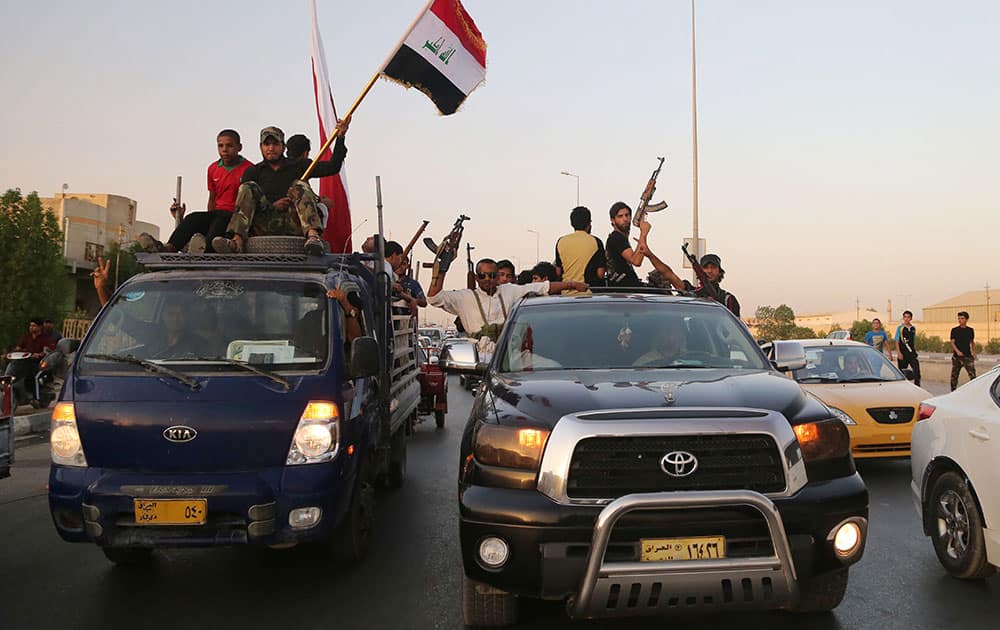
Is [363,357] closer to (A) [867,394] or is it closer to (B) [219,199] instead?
(B) [219,199]

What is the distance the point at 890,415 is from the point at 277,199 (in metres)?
6.37

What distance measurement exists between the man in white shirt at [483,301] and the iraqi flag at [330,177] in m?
2.12

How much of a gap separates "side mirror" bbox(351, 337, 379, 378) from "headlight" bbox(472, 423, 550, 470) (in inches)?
57.4

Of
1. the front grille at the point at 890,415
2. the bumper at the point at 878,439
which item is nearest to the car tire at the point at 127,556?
the bumper at the point at 878,439

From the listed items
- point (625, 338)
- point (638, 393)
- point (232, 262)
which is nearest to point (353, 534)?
point (232, 262)

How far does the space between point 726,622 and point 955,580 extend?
1.71 meters

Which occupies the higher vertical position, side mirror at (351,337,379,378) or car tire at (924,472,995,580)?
side mirror at (351,337,379,378)

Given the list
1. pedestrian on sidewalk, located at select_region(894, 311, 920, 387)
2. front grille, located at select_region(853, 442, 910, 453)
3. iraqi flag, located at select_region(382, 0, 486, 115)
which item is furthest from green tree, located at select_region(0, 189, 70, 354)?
front grille, located at select_region(853, 442, 910, 453)

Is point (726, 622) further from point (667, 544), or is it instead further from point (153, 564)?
point (153, 564)

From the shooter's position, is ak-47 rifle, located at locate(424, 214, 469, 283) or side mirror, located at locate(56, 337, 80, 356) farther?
ak-47 rifle, located at locate(424, 214, 469, 283)

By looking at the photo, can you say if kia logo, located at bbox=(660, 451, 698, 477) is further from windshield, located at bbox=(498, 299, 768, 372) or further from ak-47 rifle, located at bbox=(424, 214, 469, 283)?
ak-47 rifle, located at bbox=(424, 214, 469, 283)

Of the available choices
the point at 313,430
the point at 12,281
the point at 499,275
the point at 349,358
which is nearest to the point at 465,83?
the point at 499,275

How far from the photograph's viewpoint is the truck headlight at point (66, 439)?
457 centimetres

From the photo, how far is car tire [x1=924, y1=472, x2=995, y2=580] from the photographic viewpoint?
465 centimetres
